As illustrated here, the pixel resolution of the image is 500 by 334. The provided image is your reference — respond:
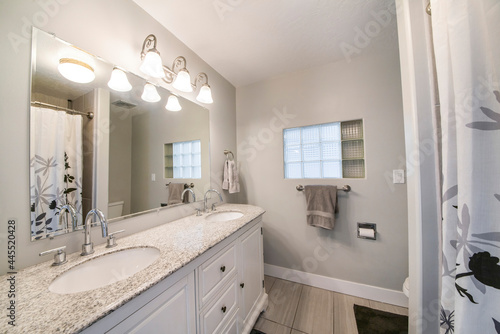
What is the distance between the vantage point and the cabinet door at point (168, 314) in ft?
1.85

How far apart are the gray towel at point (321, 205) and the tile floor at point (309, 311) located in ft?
2.31

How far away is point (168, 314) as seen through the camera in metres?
0.67

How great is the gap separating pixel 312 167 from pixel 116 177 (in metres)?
1.79

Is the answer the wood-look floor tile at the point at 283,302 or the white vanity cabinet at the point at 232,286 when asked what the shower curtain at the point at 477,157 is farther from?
the wood-look floor tile at the point at 283,302

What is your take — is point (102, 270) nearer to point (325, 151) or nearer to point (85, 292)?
point (85, 292)

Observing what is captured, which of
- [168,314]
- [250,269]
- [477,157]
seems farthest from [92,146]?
[477,157]

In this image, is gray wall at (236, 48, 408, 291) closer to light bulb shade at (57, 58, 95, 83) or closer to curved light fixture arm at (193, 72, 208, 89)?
curved light fixture arm at (193, 72, 208, 89)

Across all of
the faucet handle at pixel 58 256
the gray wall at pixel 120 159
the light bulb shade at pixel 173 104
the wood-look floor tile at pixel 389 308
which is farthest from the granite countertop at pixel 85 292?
the wood-look floor tile at pixel 389 308

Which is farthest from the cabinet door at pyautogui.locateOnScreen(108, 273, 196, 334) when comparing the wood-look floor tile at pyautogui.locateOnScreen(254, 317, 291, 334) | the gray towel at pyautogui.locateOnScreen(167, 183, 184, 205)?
the wood-look floor tile at pyautogui.locateOnScreen(254, 317, 291, 334)

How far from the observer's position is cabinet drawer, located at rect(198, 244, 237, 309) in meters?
0.85

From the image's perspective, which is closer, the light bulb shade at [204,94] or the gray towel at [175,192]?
the gray towel at [175,192]

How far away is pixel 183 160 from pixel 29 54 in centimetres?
96

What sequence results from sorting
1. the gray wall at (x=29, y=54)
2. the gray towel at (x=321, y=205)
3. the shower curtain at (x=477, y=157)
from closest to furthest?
the shower curtain at (x=477, y=157), the gray wall at (x=29, y=54), the gray towel at (x=321, y=205)

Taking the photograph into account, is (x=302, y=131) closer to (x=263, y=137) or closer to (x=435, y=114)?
(x=263, y=137)
